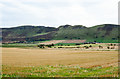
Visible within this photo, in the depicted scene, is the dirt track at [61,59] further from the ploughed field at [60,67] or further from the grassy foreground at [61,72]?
the grassy foreground at [61,72]

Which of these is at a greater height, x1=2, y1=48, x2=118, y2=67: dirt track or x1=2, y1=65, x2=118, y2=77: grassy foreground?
x1=2, y1=65, x2=118, y2=77: grassy foreground

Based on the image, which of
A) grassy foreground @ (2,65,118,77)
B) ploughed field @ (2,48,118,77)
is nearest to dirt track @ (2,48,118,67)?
ploughed field @ (2,48,118,77)

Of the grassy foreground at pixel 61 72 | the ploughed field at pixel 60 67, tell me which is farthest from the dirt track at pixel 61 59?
the grassy foreground at pixel 61 72

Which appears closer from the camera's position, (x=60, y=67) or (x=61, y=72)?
(x=61, y=72)

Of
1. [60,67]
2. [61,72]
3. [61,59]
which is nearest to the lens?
[61,72]

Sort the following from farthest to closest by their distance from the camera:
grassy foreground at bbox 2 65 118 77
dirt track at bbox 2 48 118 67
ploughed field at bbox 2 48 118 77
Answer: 1. dirt track at bbox 2 48 118 67
2. ploughed field at bbox 2 48 118 77
3. grassy foreground at bbox 2 65 118 77

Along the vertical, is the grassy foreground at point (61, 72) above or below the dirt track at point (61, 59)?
above

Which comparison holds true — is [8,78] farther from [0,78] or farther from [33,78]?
[33,78]

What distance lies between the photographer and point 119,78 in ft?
72.8

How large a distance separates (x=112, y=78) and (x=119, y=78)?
2.76ft

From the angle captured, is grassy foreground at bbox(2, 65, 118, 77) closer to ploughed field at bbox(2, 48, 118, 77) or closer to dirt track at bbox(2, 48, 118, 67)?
ploughed field at bbox(2, 48, 118, 77)

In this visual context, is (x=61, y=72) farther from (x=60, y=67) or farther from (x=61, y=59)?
(x=61, y=59)

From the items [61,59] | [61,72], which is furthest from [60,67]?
[61,59]

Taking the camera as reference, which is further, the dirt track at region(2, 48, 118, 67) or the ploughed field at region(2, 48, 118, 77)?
the dirt track at region(2, 48, 118, 67)
